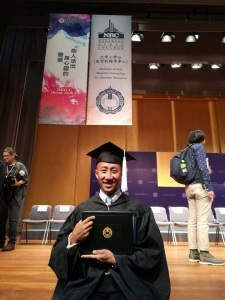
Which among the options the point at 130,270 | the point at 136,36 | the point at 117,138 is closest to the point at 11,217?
the point at 130,270

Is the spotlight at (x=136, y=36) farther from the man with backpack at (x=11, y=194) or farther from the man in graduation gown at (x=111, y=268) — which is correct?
the man in graduation gown at (x=111, y=268)

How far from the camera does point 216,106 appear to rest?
8.42 metres

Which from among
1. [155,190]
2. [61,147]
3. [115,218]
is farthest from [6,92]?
[115,218]

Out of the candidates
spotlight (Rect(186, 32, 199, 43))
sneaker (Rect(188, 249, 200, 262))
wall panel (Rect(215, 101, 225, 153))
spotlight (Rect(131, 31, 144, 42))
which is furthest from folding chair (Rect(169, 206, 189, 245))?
spotlight (Rect(131, 31, 144, 42))

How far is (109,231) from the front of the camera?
1.22 m

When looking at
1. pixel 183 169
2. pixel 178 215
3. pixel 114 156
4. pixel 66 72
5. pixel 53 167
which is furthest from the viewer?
pixel 53 167

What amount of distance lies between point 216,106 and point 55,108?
6.50 meters

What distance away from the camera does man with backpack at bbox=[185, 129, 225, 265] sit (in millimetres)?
2828

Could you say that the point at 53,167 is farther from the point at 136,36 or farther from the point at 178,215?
the point at 136,36

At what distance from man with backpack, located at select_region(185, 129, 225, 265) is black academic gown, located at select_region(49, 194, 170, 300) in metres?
1.79

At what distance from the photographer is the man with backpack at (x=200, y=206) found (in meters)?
2.83

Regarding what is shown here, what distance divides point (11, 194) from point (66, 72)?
7.12 feet

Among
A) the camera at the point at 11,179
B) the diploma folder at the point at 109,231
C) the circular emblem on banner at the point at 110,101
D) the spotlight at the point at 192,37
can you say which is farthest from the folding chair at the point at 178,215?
the diploma folder at the point at 109,231

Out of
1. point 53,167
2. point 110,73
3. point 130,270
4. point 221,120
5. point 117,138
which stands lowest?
point 130,270
